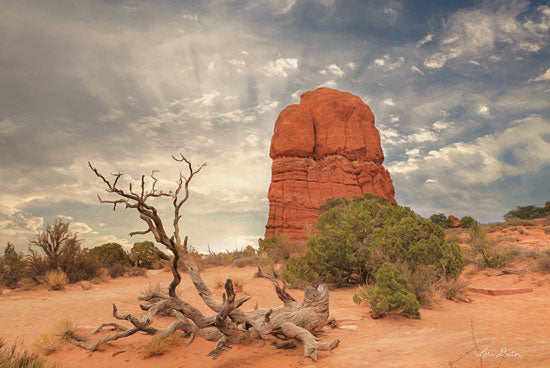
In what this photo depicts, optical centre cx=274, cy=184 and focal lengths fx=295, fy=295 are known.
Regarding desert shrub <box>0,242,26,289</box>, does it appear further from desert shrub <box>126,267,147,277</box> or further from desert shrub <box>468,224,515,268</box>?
desert shrub <box>468,224,515,268</box>

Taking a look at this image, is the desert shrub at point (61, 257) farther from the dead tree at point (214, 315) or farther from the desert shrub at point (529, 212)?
the desert shrub at point (529, 212)

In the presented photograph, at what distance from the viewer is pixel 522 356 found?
3205 mm

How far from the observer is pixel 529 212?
128ft

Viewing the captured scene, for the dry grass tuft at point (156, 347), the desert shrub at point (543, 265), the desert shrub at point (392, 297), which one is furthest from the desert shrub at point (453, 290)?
the dry grass tuft at point (156, 347)

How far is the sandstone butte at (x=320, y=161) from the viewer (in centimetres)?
3894

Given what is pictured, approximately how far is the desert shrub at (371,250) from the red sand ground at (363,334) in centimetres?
84

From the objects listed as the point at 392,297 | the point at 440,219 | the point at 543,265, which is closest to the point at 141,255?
the point at 392,297

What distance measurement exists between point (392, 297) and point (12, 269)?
57.1ft

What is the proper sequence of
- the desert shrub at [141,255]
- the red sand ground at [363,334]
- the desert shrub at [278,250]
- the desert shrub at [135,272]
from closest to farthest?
the red sand ground at [363,334], the desert shrub at [135,272], the desert shrub at [141,255], the desert shrub at [278,250]

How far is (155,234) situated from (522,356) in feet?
16.6

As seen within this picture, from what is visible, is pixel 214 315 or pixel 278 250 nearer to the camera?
pixel 214 315

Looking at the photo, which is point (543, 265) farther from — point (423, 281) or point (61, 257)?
point (61, 257)
